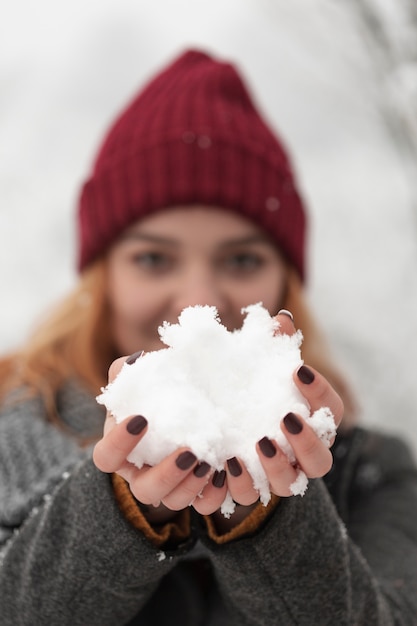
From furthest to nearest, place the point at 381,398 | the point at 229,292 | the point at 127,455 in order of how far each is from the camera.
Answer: the point at 381,398, the point at 229,292, the point at 127,455

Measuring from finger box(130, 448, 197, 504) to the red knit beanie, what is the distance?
85cm

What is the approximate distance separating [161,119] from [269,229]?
1.10 ft

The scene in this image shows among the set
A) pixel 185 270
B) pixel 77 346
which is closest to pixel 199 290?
pixel 185 270

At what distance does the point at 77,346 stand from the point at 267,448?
0.96 metres

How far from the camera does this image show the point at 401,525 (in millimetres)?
1128

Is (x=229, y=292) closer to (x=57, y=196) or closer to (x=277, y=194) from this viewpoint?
(x=277, y=194)

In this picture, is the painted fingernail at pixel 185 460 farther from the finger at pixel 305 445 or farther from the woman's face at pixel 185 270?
the woman's face at pixel 185 270

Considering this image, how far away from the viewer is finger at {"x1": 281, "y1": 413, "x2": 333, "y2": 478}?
0.53 m

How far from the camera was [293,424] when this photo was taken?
0.54 meters

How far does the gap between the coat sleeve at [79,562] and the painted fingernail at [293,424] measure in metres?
0.21

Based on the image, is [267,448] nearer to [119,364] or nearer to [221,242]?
[119,364]

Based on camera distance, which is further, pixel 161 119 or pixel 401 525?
pixel 161 119

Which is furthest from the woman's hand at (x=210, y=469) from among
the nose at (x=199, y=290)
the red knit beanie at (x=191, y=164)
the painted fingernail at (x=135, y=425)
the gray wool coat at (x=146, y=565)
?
the red knit beanie at (x=191, y=164)

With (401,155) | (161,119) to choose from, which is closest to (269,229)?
(161,119)
